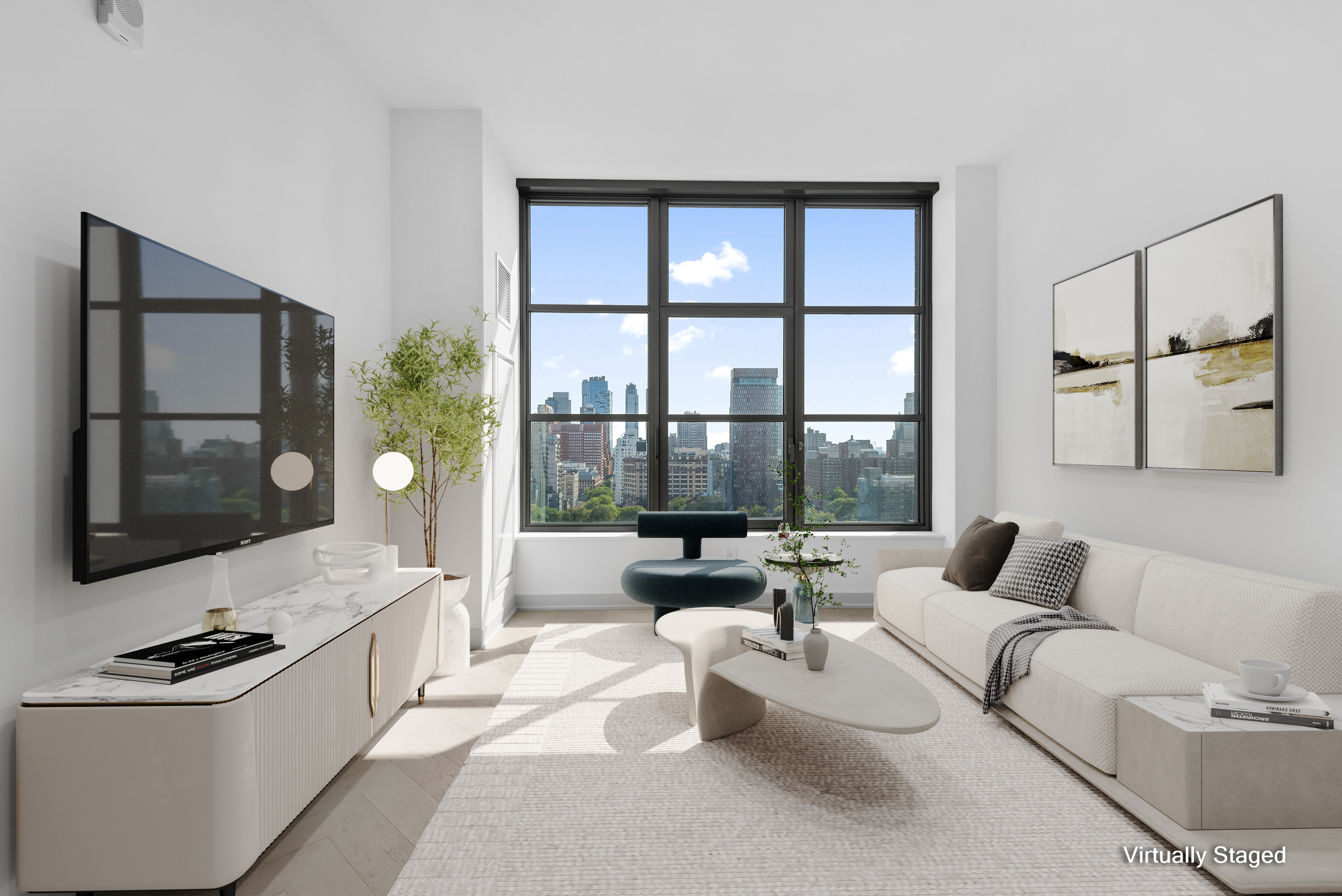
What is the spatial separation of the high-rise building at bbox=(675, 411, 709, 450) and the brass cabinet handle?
3241 mm

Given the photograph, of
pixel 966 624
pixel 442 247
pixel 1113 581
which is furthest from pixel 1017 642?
pixel 442 247

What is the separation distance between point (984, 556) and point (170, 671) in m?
3.69

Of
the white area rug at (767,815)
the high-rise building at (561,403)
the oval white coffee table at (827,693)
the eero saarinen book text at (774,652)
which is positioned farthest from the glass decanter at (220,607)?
the high-rise building at (561,403)

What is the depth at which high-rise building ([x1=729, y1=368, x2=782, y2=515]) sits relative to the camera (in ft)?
18.1

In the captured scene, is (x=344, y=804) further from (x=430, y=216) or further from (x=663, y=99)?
(x=663, y=99)

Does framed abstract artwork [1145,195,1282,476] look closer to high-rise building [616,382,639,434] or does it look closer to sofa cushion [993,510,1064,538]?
sofa cushion [993,510,1064,538]

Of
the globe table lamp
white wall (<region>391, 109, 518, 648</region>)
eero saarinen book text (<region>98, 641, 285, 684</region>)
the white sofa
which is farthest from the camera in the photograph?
white wall (<region>391, 109, 518, 648</region>)

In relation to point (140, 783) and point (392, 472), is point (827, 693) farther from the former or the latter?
point (392, 472)

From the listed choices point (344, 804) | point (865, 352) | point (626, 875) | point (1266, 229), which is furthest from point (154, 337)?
point (865, 352)

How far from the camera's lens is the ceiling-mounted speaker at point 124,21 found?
76.3 inches

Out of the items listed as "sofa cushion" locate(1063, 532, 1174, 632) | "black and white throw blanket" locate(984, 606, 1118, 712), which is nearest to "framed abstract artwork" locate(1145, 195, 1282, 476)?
"sofa cushion" locate(1063, 532, 1174, 632)

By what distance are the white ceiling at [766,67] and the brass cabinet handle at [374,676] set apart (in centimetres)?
291

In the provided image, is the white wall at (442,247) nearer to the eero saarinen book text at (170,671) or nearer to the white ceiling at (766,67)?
the white ceiling at (766,67)

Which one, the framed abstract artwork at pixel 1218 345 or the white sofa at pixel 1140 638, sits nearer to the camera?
the white sofa at pixel 1140 638
